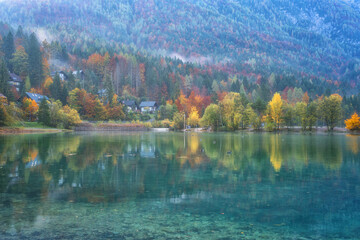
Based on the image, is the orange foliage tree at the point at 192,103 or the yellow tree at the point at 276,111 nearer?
the yellow tree at the point at 276,111

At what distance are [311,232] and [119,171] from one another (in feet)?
41.5

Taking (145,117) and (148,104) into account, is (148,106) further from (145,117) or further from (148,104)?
(145,117)

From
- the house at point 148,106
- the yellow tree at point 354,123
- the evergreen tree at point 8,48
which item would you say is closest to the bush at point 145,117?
the house at point 148,106

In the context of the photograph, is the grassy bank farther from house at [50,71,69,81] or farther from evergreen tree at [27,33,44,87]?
house at [50,71,69,81]

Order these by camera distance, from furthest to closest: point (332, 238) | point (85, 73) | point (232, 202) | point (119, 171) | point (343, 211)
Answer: point (85, 73)
point (119, 171)
point (232, 202)
point (343, 211)
point (332, 238)

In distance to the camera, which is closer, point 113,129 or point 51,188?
point 51,188

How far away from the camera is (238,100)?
99.2 m

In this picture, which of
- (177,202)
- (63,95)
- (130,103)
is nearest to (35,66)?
(63,95)

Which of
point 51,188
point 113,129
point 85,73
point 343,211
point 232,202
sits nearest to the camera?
point 343,211

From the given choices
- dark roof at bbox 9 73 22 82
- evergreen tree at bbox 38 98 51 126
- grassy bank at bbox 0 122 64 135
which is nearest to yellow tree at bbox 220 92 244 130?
grassy bank at bbox 0 122 64 135

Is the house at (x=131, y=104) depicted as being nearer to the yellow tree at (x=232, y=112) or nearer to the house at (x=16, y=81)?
the house at (x=16, y=81)

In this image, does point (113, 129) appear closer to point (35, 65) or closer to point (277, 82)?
point (35, 65)

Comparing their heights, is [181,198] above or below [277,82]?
below

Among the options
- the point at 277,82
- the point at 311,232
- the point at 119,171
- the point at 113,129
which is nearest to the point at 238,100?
the point at 113,129
